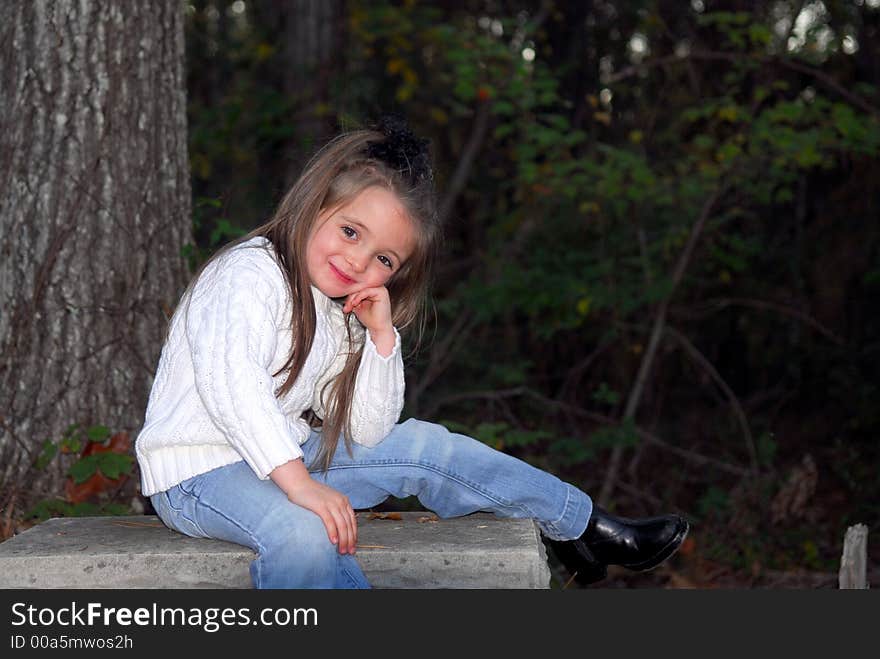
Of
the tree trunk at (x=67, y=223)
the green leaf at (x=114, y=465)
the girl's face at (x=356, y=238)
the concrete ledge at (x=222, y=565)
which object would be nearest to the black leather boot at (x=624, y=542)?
the concrete ledge at (x=222, y=565)

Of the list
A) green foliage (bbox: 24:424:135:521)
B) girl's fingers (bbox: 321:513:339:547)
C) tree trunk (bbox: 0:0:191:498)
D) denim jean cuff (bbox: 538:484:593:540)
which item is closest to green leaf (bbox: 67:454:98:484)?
green foliage (bbox: 24:424:135:521)

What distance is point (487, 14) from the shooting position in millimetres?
10805

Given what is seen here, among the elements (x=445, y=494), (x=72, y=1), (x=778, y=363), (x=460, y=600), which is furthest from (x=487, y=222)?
(x=460, y=600)

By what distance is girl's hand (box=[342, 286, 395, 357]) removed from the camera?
118 inches

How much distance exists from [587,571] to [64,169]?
2.29 m

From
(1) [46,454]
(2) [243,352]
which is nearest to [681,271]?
(1) [46,454]

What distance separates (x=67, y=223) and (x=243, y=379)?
5.01 feet

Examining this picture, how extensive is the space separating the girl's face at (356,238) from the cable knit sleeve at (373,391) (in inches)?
9.8

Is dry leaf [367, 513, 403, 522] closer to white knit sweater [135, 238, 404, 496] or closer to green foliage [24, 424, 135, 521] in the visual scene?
white knit sweater [135, 238, 404, 496]

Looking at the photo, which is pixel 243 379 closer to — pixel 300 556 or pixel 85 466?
pixel 300 556

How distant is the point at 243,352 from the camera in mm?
2697

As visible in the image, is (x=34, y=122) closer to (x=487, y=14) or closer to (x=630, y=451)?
(x=630, y=451)

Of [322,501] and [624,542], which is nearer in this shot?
[322,501]

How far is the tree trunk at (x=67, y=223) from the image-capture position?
383 cm
